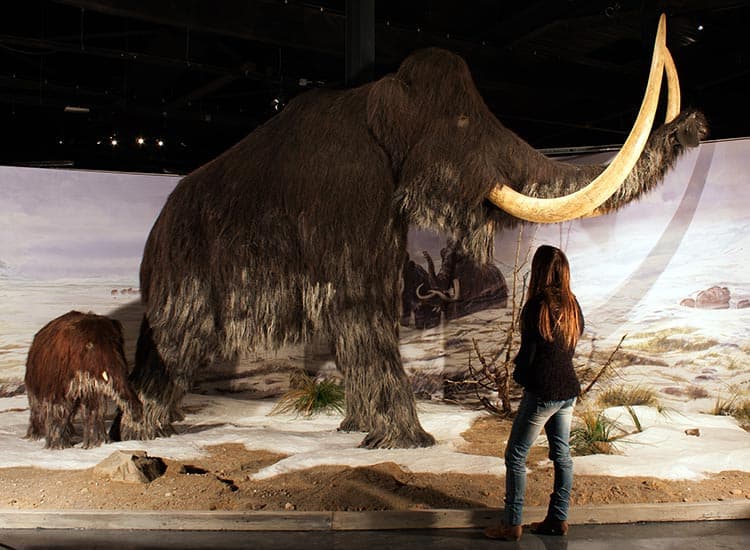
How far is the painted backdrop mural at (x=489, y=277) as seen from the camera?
5.79m

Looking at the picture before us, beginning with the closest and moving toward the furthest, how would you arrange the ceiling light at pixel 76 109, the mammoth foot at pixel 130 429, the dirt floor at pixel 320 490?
the dirt floor at pixel 320 490
the mammoth foot at pixel 130 429
the ceiling light at pixel 76 109

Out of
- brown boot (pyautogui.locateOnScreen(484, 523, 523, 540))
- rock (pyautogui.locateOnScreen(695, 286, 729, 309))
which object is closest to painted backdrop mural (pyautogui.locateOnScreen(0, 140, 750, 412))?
rock (pyautogui.locateOnScreen(695, 286, 729, 309))

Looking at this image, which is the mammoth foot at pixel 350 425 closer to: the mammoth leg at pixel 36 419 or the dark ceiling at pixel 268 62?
the mammoth leg at pixel 36 419

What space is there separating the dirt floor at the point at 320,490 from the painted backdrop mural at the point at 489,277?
1824 millimetres

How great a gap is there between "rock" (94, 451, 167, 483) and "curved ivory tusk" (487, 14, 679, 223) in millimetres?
2384

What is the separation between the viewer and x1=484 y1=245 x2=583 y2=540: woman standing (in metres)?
3.32

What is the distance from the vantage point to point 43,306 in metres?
6.19

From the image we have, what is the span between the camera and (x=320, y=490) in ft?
12.7

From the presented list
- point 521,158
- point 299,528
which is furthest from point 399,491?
point 521,158

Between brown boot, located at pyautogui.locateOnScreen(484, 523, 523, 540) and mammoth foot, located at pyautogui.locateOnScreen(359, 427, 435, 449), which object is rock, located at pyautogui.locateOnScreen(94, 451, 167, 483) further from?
brown boot, located at pyautogui.locateOnScreen(484, 523, 523, 540)

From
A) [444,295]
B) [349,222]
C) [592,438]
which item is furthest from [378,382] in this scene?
Answer: [444,295]

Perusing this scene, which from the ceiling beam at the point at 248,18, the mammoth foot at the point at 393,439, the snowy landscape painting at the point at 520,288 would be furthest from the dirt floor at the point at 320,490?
the ceiling beam at the point at 248,18

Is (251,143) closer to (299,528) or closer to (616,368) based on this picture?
(299,528)

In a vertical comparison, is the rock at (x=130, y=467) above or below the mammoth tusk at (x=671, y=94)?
below
